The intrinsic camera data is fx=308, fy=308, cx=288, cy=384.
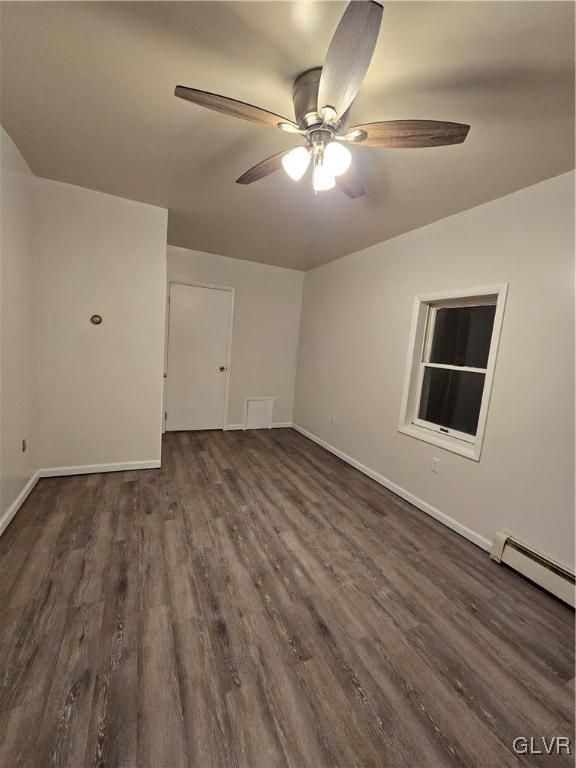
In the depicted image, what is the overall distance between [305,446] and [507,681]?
2951 millimetres

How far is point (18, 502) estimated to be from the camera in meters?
2.26

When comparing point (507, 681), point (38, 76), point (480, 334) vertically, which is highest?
point (38, 76)

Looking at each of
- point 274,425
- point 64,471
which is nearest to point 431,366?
point 274,425

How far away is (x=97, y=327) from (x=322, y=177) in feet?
7.78

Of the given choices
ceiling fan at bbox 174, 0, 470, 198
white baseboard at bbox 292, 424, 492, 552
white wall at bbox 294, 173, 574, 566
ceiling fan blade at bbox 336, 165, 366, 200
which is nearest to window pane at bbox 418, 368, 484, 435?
white wall at bbox 294, 173, 574, 566

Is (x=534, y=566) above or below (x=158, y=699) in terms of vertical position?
above

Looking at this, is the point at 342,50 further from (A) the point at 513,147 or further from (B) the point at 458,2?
(A) the point at 513,147

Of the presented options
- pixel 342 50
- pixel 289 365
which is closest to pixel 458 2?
pixel 342 50

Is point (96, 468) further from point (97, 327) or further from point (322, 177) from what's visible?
point (322, 177)

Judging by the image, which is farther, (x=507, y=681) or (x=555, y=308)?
(x=555, y=308)

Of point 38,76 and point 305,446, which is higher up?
point 38,76

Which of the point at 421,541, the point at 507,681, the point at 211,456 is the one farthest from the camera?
the point at 211,456

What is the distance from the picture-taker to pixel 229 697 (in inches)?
46.3

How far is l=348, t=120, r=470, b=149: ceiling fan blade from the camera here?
1174 mm
